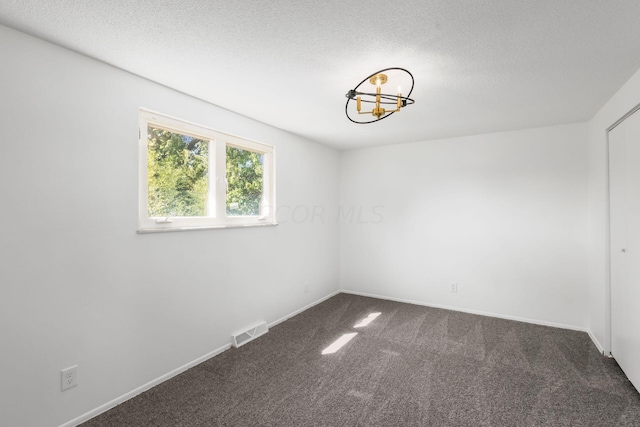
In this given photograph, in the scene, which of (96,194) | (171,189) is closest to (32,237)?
(96,194)

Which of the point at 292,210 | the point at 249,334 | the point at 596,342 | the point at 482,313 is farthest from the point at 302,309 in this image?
the point at 596,342

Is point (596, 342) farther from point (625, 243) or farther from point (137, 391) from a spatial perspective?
point (137, 391)

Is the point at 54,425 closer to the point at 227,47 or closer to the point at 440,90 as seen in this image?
the point at 227,47

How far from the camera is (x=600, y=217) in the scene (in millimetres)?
2971

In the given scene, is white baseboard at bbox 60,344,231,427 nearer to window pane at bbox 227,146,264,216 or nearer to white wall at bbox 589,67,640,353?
window pane at bbox 227,146,264,216

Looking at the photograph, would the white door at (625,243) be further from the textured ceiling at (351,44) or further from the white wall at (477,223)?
the white wall at (477,223)

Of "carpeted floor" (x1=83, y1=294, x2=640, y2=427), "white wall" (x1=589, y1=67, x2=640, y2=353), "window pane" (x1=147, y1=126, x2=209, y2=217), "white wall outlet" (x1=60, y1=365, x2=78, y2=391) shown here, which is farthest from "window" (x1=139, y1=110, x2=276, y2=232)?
"white wall" (x1=589, y1=67, x2=640, y2=353)

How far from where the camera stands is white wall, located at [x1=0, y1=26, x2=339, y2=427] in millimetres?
1693

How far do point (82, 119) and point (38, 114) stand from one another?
0.72 ft

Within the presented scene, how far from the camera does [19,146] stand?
5.58ft

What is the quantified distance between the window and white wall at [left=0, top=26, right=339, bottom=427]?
0.10m

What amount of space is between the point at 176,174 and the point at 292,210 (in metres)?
1.63

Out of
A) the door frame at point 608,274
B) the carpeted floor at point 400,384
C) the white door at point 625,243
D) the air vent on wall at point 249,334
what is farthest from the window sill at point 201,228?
the door frame at point 608,274

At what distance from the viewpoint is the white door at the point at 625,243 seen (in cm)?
223
